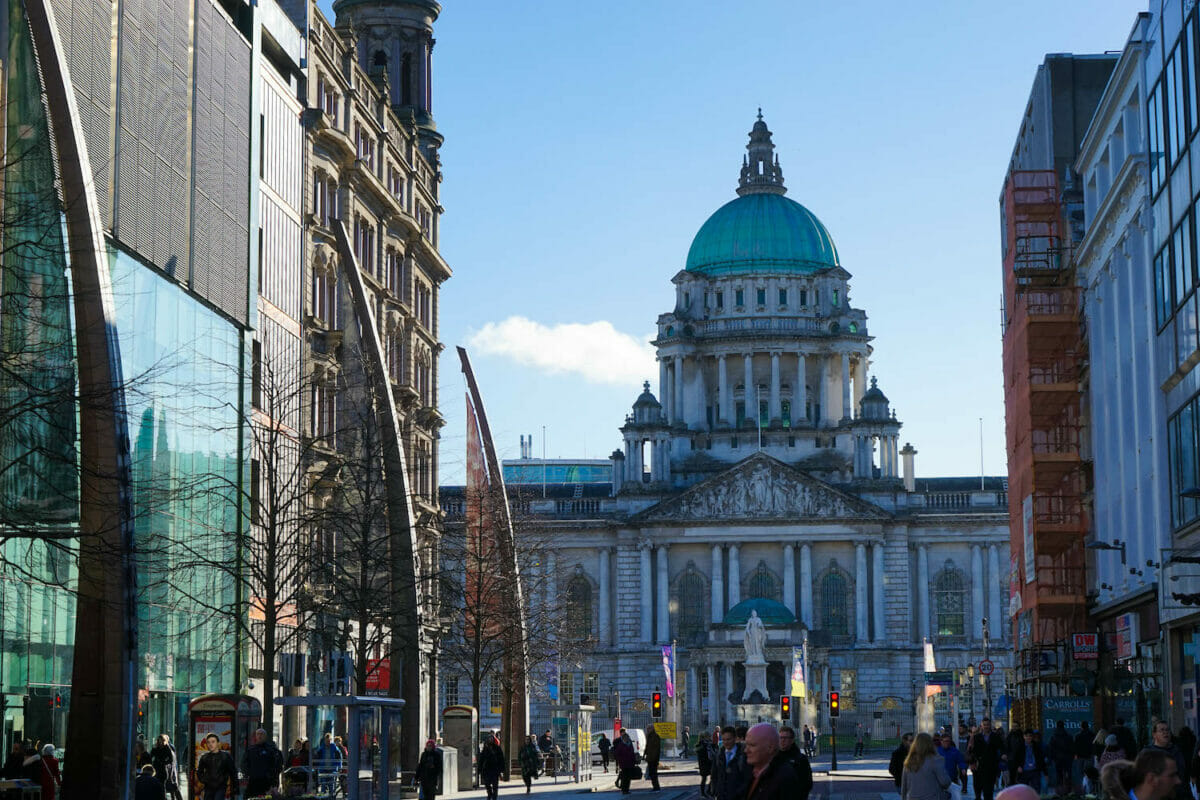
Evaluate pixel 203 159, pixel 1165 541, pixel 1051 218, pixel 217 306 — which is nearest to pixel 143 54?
pixel 203 159

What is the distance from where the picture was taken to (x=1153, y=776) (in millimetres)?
11734

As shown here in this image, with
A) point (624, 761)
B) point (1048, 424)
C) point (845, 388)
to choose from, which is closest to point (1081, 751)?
point (624, 761)

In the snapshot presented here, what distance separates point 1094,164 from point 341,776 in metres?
26.5

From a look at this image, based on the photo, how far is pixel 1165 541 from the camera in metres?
41.7

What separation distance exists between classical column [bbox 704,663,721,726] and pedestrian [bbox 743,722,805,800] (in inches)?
4362

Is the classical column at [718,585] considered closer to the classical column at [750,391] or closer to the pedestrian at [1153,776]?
the classical column at [750,391]

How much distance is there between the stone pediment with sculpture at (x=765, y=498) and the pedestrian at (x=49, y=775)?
101 m

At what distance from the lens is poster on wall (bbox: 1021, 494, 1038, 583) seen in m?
55.9

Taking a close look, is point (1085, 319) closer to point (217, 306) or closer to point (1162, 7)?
point (1162, 7)

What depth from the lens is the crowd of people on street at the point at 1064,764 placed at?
11.8 meters

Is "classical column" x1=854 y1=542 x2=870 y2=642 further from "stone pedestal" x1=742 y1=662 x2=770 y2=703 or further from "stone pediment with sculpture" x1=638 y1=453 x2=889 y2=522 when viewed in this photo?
"stone pedestal" x1=742 y1=662 x2=770 y2=703

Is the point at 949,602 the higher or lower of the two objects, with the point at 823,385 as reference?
lower

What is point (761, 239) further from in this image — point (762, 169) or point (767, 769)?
point (767, 769)

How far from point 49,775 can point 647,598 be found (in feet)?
344
